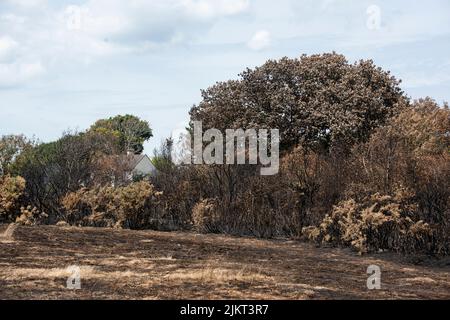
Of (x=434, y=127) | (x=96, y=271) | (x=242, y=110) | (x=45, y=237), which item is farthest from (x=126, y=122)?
(x=96, y=271)

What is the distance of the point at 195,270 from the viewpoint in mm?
9320

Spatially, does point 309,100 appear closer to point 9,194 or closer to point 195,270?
point 9,194

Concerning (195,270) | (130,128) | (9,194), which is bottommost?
(195,270)

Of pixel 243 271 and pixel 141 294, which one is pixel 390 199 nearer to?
pixel 243 271

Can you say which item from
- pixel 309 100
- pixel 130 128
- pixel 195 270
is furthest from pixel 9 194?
pixel 130 128

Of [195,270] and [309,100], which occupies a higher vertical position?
[309,100]

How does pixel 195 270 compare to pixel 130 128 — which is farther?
pixel 130 128

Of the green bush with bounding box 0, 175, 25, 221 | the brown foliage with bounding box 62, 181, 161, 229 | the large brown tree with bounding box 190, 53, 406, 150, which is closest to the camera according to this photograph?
the green bush with bounding box 0, 175, 25, 221

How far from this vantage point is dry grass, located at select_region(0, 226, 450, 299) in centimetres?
747

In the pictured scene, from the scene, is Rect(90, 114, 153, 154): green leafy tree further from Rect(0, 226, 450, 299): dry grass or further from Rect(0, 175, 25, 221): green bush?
Rect(0, 226, 450, 299): dry grass

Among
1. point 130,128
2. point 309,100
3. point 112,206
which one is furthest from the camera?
point 130,128

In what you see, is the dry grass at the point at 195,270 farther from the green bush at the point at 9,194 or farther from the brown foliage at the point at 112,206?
the green bush at the point at 9,194

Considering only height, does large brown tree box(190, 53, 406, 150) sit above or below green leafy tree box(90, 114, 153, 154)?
below

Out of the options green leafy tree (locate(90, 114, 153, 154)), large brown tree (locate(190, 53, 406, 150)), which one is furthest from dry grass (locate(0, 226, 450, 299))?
green leafy tree (locate(90, 114, 153, 154))
